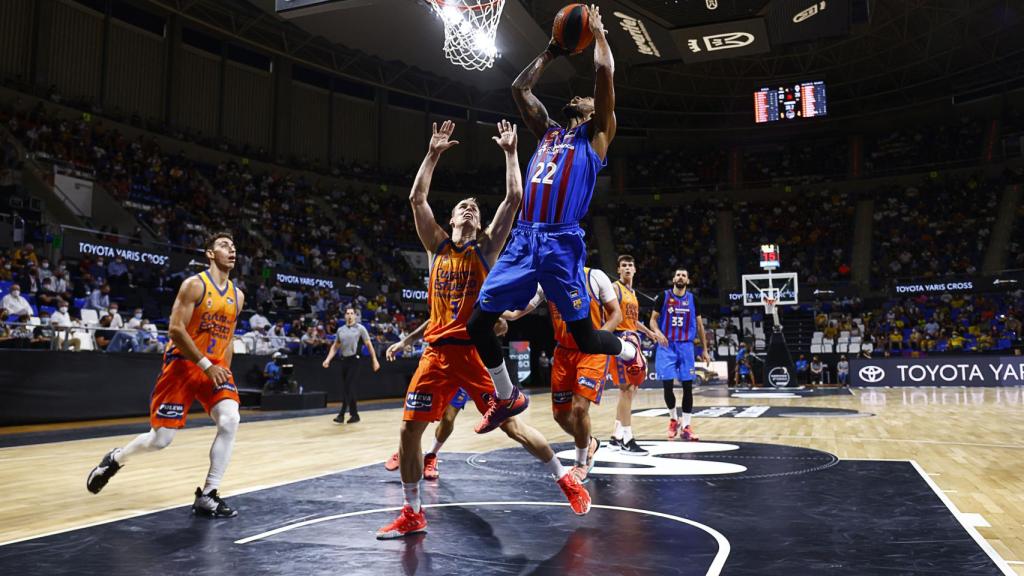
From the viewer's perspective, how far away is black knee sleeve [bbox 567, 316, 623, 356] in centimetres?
414

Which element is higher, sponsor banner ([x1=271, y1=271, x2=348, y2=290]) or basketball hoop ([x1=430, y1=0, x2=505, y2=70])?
basketball hoop ([x1=430, y1=0, x2=505, y2=70])

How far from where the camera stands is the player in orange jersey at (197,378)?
4793 millimetres

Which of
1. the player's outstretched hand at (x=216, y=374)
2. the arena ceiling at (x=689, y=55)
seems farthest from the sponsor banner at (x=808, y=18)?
the player's outstretched hand at (x=216, y=374)

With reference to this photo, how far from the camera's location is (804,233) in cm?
3100

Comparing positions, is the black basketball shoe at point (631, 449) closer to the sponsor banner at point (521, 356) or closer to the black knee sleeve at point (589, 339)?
the black knee sleeve at point (589, 339)

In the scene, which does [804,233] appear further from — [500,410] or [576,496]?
[500,410]

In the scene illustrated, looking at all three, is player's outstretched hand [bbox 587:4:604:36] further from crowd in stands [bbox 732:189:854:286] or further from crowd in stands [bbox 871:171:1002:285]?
crowd in stands [bbox 871:171:1002:285]

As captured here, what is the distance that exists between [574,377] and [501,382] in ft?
5.63

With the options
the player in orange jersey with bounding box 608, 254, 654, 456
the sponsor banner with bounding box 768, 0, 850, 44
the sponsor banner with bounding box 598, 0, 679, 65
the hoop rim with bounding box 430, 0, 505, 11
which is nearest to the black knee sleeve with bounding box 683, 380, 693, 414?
the player in orange jersey with bounding box 608, 254, 654, 456

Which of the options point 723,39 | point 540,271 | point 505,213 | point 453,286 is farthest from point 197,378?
point 723,39

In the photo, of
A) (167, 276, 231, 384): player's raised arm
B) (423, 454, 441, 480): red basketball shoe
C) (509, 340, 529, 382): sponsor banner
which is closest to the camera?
(167, 276, 231, 384): player's raised arm

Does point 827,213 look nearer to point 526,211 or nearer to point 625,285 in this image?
point 625,285

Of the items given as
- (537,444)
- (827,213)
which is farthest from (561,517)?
(827,213)

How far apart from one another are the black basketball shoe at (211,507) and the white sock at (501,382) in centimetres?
188
